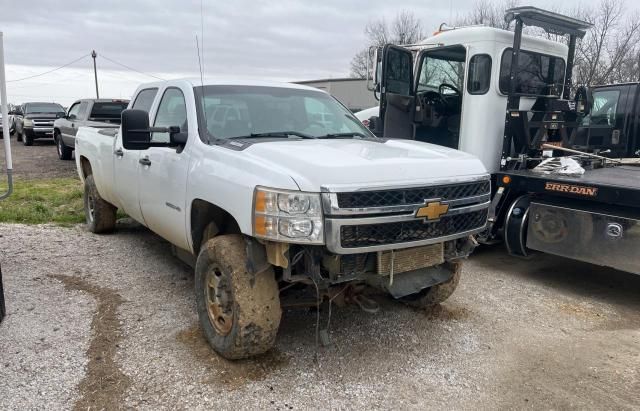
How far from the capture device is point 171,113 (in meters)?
4.85

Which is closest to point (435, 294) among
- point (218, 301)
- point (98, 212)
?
point (218, 301)

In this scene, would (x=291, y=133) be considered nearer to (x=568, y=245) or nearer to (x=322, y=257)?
(x=322, y=257)

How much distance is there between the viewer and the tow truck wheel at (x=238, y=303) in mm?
3479

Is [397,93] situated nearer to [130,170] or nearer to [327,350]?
[130,170]

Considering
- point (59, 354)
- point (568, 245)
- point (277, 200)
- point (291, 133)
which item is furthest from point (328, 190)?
point (568, 245)

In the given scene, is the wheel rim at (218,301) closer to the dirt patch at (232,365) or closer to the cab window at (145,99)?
the dirt patch at (232,365)

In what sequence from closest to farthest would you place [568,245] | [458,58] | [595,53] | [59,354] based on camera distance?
[59,354]
[568,245]
[458,58]
[595,53]

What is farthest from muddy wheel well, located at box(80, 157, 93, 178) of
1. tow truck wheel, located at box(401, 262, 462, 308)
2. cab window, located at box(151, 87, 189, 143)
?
tow truck wheel, located at box(401, 262, 462, 308)

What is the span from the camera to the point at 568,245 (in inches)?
214

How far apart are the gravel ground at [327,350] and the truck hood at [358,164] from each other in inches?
52.5

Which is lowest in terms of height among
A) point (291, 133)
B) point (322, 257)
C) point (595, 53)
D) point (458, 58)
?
point (322, 257)

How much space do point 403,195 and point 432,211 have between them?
250 mm

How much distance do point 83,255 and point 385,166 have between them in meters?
4.31

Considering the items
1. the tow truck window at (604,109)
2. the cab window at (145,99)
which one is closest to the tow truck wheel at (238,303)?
the cab window at (145,99)
